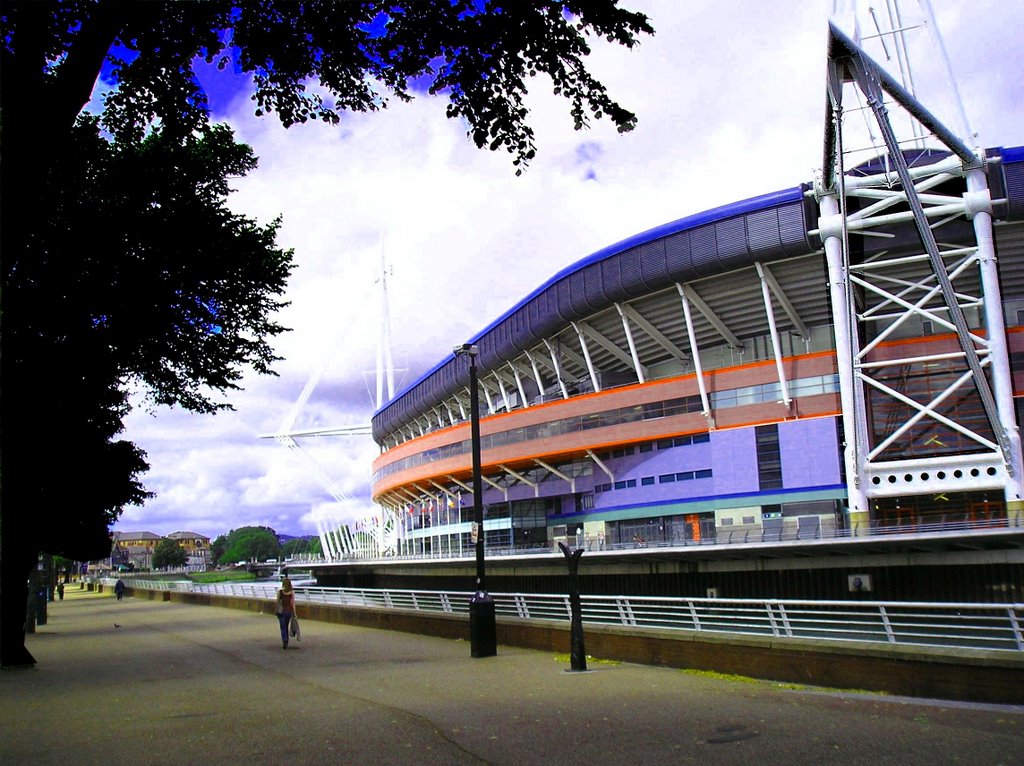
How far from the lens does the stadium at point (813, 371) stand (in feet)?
144

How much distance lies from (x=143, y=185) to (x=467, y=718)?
1427cm

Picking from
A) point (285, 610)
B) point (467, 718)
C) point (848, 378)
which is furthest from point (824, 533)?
point (467, 718)

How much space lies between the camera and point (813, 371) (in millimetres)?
52250

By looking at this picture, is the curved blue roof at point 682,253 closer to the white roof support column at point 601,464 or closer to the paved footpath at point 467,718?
the white roof support column at point 601,464

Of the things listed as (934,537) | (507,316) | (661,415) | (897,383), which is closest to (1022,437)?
(897,383)

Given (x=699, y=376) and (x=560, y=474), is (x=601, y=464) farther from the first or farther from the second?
(x=699, y=376)

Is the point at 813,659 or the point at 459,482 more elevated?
the point at 459,482

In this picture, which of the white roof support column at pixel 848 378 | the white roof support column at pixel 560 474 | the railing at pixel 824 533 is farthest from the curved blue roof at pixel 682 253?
the railing at pixel 824 533

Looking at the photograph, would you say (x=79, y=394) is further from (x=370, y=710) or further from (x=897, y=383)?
(x=897, y=383)

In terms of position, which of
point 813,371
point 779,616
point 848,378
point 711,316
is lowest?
point 779,616

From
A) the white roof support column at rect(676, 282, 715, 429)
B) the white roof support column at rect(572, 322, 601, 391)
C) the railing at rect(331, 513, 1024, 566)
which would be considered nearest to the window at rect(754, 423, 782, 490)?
the white roof support column at rect(676, 282, 715, 429)

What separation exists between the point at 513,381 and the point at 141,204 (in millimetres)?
56943

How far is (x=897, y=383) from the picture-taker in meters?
51.2

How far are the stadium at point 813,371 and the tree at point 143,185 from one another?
22.9m
